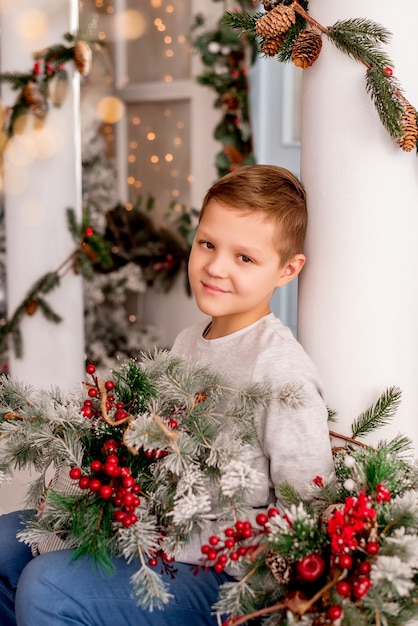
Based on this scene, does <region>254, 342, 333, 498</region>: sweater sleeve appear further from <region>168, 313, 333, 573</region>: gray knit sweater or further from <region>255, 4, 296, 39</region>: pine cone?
<region>255, 4, 296, 39</region>: pine cone

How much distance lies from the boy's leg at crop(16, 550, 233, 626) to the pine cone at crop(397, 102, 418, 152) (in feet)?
2.52

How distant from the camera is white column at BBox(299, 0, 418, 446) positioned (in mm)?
1235

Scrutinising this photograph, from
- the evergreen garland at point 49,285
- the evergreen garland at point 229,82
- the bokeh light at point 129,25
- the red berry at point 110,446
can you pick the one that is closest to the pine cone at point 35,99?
the evergreen garland at point 49,285

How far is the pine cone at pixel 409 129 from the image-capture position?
117cm

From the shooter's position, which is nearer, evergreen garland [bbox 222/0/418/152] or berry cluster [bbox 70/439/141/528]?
berry cluster [bbox 70/439/141/528]

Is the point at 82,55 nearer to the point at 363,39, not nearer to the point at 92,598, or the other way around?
the point at 363,39

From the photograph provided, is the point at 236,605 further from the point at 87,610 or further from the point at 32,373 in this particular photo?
the point at 32,373

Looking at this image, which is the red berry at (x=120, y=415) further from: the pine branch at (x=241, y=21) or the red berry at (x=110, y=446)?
the pine branch at (x=241, y=21)

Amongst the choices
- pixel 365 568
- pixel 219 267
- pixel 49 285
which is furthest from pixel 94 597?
pixel 49 285

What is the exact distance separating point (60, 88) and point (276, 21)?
4.86ft

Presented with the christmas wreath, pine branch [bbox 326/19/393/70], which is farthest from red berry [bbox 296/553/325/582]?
pine branch [bbox 326/19/393/70]

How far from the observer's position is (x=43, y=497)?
4.03 ft

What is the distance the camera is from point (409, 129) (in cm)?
118

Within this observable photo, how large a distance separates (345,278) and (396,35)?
0.41 metres
